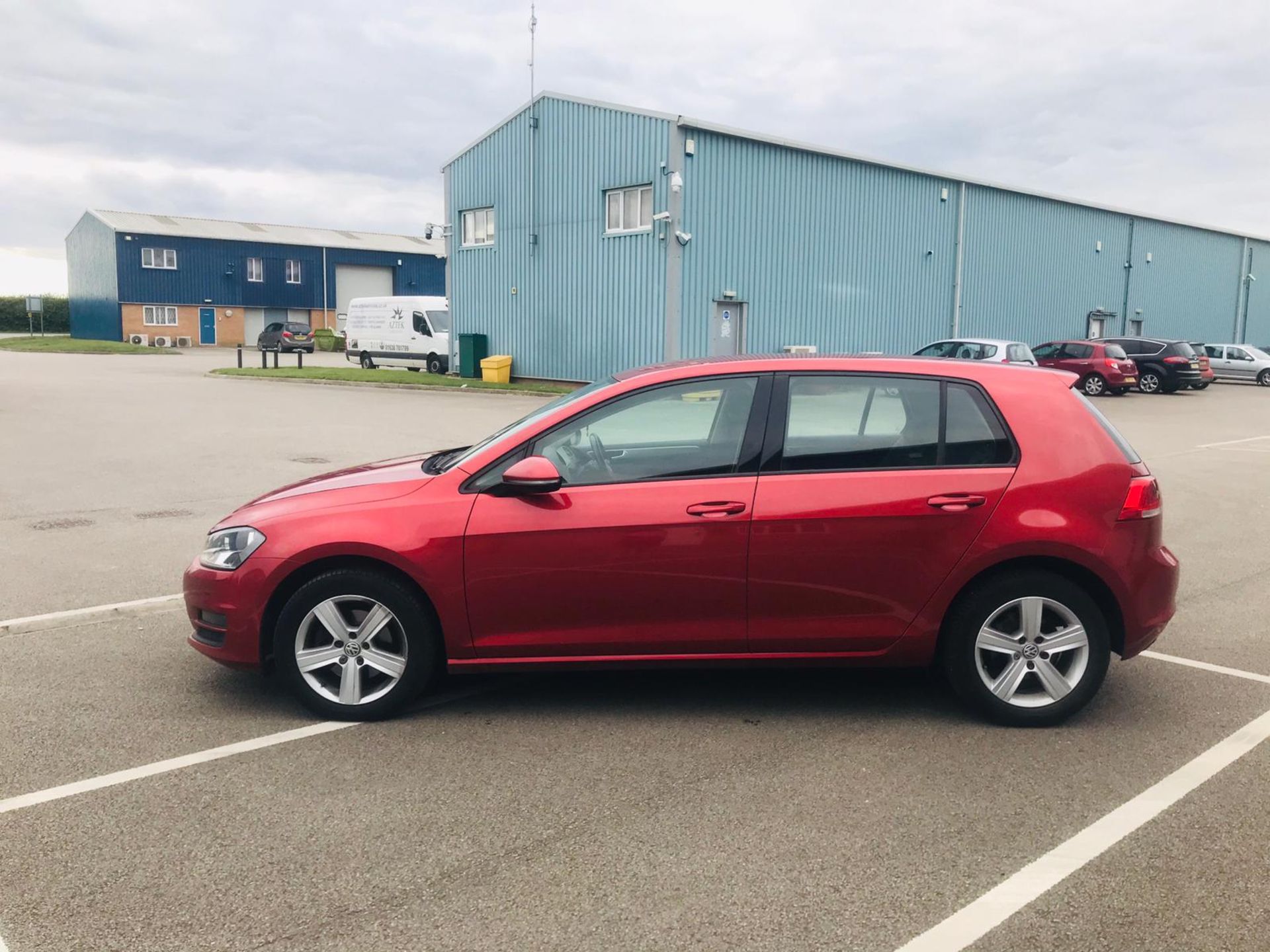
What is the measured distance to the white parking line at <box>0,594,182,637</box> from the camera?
19.9 feet

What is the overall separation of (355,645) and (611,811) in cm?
144

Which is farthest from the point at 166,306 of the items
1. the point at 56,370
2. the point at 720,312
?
the point at 720,312

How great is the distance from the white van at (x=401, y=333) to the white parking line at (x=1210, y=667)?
2951 cm

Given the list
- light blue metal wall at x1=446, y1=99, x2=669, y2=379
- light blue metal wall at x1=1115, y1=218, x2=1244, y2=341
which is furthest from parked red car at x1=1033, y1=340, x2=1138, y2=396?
light blue metal wall at x1=1115, y1=218, x2=1244, y2=341

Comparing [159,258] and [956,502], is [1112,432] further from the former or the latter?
[159,258]

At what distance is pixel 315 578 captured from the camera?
4629 millimetres

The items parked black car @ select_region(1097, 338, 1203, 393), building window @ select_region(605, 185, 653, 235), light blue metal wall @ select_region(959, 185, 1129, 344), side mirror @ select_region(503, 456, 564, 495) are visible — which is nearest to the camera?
side mirror @ select_region(503, 456, 564, 495)

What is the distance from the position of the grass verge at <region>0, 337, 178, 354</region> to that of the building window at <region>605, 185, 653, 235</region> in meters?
31.9

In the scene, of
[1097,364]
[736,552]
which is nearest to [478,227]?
[1097,364]

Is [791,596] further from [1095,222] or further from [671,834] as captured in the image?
[1095,222]

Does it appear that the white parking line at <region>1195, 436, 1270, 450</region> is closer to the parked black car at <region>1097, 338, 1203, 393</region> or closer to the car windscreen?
the parked black car at <region>1097, 338, 1203, 393</region>

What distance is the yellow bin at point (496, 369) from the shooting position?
2988cm

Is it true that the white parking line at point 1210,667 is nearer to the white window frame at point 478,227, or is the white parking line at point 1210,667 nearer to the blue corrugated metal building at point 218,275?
the white window frame at point 478,227

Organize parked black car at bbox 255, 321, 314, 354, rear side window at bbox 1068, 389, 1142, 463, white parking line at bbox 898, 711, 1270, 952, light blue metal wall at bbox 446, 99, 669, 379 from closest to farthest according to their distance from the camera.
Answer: white parking line at bbox 898, 711, 1270, 952 < rear side window at bbox 1068, 389, 1142, 463 < light blue metal wall at bbox 446, 99, 669, 379 < parked black car at bbox 255, 321, 314, 354
